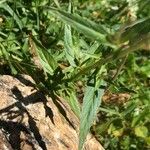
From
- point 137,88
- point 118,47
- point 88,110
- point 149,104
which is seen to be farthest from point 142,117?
point 118,47

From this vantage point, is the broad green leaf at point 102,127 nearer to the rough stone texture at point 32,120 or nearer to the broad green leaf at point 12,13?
the rough stone texture at point 32,120

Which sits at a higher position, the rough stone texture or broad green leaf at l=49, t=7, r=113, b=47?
broad green leaf at l=49, t=7, r=113, b=47

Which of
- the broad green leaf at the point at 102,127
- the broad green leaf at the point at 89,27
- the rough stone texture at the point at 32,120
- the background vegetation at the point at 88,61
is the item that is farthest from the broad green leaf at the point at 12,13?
the broad green leaf at the point at 89,27

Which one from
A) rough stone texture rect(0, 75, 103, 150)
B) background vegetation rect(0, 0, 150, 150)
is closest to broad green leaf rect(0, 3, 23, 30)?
background vegetation rect(0, 0, 150, 150)

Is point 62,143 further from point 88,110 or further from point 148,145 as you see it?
point 148,145

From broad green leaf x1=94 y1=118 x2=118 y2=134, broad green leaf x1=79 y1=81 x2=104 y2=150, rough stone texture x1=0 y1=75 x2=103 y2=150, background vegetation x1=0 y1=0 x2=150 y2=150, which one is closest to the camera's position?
background vegetation x1=0 y1=0 x2=150 y2=150

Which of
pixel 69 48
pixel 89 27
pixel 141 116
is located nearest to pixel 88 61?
pixel 69 48

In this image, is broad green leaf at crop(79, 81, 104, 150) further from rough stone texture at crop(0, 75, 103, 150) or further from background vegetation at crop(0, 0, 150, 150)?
rough stone texture at crop(0, 75, 103, 150)
